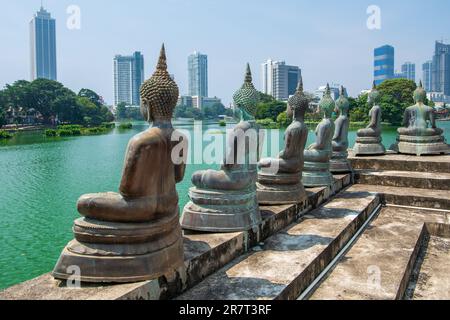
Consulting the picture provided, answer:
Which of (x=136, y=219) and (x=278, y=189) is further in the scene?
(x=278, y=189)

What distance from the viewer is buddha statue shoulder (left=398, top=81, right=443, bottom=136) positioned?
1158cm

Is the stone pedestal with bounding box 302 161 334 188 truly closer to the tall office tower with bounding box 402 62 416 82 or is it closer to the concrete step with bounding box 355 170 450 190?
the concrete step with bounding box 355 170 450 190

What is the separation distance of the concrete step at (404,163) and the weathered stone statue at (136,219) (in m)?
8.14

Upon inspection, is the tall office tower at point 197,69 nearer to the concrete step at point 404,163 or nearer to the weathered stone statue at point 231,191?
the concrete step at point 404,163

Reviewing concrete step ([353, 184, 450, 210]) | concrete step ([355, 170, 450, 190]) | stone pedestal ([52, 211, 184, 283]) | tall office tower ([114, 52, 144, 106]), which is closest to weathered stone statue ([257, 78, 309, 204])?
concrete step ([353, 184, 450, 210])

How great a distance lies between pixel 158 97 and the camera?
11.4 feet

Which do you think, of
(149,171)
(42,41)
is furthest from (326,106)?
(42,41)

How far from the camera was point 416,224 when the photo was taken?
21.5 ft

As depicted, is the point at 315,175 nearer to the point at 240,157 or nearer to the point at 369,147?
the point at 240,157

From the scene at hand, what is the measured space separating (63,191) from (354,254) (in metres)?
11.2

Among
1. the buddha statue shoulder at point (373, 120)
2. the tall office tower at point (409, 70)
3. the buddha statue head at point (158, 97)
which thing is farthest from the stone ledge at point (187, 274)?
the tall office tower at point (409, 70)

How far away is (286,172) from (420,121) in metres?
7.35

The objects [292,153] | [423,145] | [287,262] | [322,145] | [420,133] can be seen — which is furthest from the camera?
[420,133]
